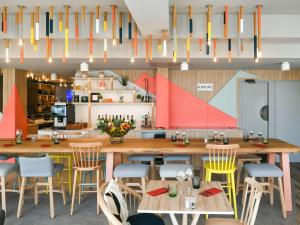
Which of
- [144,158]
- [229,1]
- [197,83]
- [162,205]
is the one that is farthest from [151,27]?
[197,83]

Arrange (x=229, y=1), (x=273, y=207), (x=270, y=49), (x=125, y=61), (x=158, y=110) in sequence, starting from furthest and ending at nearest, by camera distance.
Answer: (x=158, y=110), (x=125, y=61), (x=270, y=49), (x=273, y=207), (x=229, y=1)

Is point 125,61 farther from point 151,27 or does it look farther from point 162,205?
point 162,205

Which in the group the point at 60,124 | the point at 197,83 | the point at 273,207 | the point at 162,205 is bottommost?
the point at 273,207

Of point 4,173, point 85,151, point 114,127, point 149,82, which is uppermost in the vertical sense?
point 149,82

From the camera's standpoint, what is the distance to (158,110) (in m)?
7.74

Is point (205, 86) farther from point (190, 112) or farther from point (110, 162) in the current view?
point (110, 162)

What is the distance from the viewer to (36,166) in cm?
427

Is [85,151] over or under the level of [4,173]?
over

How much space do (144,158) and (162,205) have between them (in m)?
2.60

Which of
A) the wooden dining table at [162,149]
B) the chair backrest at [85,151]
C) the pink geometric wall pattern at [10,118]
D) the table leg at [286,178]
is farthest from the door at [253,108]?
the pink geometric wall pattern at [10,118]

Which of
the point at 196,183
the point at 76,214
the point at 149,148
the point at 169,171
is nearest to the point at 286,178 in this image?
the point at 169,171

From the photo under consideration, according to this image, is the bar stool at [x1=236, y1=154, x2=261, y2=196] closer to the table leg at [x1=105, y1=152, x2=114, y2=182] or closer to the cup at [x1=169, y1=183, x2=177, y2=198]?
the table leg at [x1=105, y1=152, x2=114, y2=182]

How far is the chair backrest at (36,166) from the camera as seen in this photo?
13.9 feet

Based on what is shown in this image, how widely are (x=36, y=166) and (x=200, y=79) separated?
510 cm
